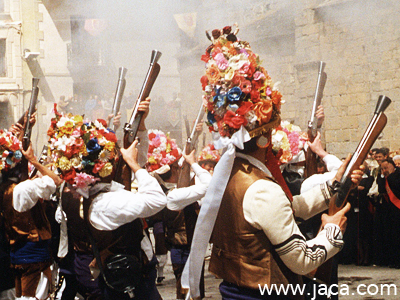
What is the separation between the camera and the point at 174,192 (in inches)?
204

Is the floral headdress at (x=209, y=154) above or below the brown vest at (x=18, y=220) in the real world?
above

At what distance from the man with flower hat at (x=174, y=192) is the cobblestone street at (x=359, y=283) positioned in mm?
706

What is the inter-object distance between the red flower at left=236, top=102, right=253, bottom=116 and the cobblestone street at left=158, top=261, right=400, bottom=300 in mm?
4064

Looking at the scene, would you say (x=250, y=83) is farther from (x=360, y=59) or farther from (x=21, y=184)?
(x=360, y=59)

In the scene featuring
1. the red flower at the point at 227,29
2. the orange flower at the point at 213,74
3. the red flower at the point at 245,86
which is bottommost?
the red flower at the point at 245,86

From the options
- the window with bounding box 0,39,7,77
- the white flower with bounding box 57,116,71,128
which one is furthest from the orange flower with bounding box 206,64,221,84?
the window with bounding box 0,39,7,77

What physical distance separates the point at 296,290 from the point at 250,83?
3.42 feet

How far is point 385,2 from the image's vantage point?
40.0 ft

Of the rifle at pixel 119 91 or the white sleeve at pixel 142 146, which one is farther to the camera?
the rifle at pixel 119 91

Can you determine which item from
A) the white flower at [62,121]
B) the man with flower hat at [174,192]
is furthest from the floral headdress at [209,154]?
the white flower at [62,121]

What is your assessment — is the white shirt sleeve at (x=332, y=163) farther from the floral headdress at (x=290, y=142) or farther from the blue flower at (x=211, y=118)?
the blue flower at (x=211, y=118)

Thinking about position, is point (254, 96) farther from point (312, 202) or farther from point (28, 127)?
point (28, 127)

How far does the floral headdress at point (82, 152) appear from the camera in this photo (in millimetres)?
4301

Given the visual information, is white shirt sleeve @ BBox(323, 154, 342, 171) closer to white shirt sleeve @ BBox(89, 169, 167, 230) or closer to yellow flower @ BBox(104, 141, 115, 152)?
white shirt sleeve @ BBox(89, 169, 167, 230)
